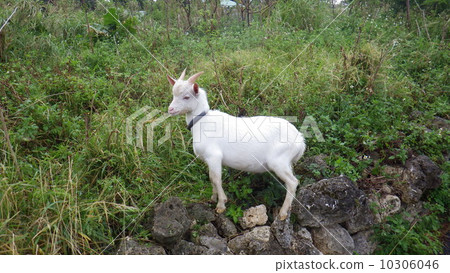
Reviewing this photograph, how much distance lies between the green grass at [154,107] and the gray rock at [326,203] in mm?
321

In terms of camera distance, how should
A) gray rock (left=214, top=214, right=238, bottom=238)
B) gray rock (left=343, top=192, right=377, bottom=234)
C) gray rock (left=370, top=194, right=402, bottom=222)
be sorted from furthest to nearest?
1. gray rock (left=370, top=194, right=402, bottom=222)
2. gray rock (left=343, top=192, right=377, bottom=234)
3. gray rock (left=214, top=214, right=238, bottom=238)

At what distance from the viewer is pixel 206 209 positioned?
329cm

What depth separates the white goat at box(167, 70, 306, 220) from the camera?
3082 millimetres

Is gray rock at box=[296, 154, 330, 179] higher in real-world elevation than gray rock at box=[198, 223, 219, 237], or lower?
higher

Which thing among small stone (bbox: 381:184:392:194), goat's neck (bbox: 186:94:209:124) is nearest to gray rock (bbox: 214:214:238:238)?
goat's neck (bbox: 186:94:209:124)

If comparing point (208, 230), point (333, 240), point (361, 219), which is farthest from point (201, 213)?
point (361, 219)

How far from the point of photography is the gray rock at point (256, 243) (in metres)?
3.01

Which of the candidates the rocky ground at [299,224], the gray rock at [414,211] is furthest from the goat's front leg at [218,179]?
the gray rock at [414,211]

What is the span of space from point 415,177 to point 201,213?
239cm

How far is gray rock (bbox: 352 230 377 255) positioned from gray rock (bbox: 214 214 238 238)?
1239mm

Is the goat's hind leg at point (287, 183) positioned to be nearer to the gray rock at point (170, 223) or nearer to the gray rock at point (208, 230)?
the gray rock at point (208, 230)

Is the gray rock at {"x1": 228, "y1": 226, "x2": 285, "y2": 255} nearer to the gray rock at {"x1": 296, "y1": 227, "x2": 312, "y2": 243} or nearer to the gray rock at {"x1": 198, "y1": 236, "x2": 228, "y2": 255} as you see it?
the gray rock at {"x1": 198, "y1": 236, "x2": 228, "y2": 255}

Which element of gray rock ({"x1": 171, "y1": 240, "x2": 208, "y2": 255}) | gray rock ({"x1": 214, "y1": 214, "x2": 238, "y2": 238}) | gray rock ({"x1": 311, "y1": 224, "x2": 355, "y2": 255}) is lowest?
gray rock ({"x1": 311, "y1": 224, "x2": 355, "y2": 255})

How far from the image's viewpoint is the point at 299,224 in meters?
3.39
